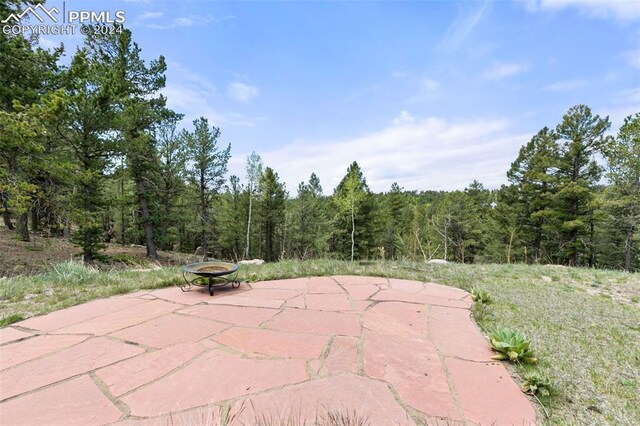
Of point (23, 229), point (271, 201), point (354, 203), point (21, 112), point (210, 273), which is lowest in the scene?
point (210, 273)

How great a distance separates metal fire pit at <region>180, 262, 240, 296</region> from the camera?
318 cm

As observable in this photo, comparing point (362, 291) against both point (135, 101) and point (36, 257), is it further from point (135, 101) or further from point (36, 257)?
point (36, 257)

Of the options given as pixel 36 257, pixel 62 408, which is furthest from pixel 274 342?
pixel 36 257

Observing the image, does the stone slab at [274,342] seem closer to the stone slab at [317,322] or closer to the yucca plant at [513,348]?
the stone slab at [317,322]

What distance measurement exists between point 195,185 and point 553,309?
15662 millimetres

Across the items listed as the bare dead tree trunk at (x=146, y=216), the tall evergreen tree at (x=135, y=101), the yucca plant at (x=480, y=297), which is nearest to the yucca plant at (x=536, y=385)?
the yucca plant at (x=480, y=297)

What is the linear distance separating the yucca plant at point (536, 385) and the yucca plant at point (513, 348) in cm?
26

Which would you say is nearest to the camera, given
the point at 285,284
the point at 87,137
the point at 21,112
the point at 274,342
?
the point at 274,342

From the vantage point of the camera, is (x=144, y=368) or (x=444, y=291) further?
(x=444, y=291)

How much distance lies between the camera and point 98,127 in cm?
762

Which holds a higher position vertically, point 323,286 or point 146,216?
point 146,216

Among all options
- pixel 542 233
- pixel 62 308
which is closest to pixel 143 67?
pixel 62 308

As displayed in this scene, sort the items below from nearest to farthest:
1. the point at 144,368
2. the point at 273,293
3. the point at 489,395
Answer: the point at 489,395 → the point at 144,368 → the point at 273,293

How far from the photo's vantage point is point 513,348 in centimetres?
187
